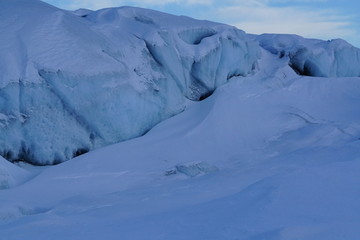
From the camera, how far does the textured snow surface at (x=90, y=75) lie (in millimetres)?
6316

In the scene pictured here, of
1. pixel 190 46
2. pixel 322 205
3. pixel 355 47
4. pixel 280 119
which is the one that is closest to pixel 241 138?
pixel 280 119

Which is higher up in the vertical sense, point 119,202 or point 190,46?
point 190,46

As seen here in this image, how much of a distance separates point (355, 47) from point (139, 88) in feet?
25.3

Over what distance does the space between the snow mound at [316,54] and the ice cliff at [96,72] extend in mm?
1984

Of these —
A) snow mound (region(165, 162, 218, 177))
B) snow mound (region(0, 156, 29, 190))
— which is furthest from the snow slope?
snow mound (region(0, 156, 29, 190))

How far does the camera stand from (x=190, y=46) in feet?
29.8

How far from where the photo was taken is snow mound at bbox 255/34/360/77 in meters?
11.1

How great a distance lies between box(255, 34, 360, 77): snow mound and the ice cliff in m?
1.98

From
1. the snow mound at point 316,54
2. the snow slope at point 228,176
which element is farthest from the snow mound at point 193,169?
the snow mound at point 316,54

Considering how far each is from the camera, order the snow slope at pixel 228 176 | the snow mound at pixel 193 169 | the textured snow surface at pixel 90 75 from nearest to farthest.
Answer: the snow slope at pixel 228 176 → the snow mound at pixel 193 169 → the textured snow surface at pixel 90 75

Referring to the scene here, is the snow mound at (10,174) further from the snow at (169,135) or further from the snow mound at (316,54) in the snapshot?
the snow mound at (316,54)

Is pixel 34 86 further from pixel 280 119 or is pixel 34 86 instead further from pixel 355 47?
pixel 355 47

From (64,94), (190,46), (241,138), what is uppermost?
(190,46)

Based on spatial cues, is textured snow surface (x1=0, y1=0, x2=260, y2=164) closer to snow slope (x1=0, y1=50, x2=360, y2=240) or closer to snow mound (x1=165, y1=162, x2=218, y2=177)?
snow slope (x1=0, y1=50, x2=360, y2=240)
